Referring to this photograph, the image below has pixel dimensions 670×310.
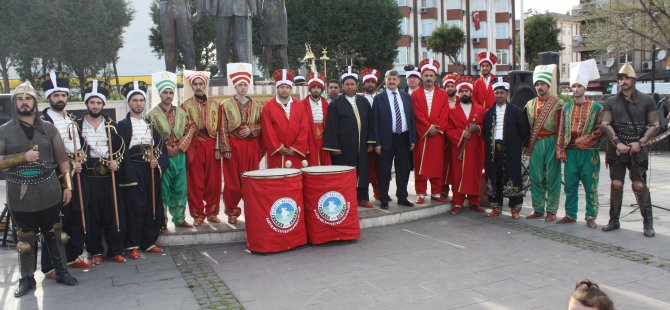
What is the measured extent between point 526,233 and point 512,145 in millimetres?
1221

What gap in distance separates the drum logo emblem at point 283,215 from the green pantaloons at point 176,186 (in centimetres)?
124

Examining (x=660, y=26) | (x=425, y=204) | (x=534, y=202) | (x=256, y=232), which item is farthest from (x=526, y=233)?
(x=660, y=26)

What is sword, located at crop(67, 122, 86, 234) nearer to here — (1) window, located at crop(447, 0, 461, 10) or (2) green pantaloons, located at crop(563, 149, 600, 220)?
(2) green pantaloons, located at crop(563, 149, 600, 220)

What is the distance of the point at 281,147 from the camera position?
22.8 ft

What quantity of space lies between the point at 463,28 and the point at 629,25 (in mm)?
32528

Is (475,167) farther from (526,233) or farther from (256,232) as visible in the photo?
(256,232)

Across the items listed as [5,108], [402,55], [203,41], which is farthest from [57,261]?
[402,55]

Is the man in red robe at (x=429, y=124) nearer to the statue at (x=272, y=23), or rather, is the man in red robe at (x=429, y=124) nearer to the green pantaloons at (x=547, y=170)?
the green pantaloons at (x=547, y=170)

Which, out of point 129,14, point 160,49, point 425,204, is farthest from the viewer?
point 160,49

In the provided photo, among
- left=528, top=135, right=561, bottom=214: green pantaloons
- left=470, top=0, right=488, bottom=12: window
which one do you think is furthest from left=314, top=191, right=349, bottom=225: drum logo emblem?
left=470, top=0, right=488, bottom=12: window

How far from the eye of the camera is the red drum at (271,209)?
6066mm

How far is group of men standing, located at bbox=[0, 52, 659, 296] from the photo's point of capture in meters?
5.24

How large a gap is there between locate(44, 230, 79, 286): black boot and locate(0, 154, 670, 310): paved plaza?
93 millimetres

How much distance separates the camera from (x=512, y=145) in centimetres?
750
